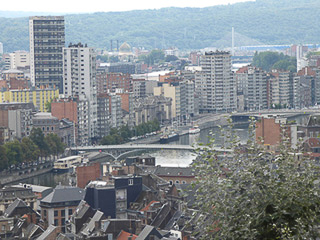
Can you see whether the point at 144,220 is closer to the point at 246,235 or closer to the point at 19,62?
the point at 246,235

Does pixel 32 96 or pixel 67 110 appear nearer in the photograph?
pixel 67 110

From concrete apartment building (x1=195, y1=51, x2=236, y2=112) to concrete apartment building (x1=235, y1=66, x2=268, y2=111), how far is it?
8.31ft

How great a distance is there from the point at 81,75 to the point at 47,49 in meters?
11.4

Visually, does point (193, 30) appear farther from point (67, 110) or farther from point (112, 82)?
point (67, 110)

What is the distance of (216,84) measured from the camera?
67.0m

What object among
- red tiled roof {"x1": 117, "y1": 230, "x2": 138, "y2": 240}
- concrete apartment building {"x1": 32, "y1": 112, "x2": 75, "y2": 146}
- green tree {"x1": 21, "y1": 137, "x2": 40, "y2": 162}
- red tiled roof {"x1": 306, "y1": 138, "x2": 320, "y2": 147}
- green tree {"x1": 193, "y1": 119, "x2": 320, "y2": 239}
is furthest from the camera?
concrete apartment building {"x1": 32, "y1": 112, "x2": 75, "y2": 146}

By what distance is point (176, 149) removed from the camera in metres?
41.1

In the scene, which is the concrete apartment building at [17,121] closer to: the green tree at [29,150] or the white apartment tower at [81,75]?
the green tree at [29,150]

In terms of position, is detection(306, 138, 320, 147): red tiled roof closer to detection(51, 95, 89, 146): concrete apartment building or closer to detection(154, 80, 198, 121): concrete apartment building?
detection(51, 95, 89, 146): concrete apartment building

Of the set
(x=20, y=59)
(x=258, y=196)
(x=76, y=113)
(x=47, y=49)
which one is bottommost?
(x=76, y=113)

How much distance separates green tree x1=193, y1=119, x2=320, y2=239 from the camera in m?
6.60

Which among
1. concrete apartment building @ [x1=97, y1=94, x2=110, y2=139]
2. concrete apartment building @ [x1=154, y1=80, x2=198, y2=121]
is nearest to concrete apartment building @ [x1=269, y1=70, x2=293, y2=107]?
concrete apartment building @ [x1=154, y1=80, x2=198, y2=121]

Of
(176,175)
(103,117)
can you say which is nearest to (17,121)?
(103,117)

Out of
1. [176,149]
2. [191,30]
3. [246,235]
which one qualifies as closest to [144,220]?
[246,235]
